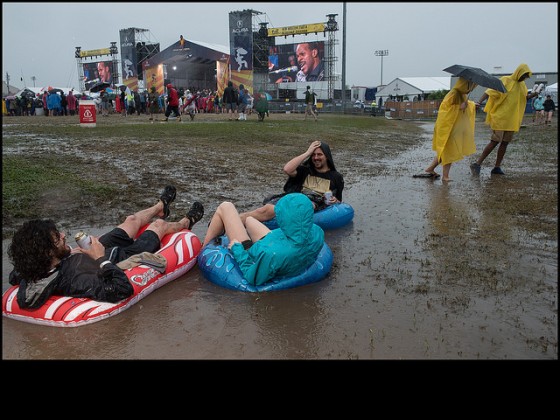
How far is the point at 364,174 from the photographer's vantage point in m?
9.84

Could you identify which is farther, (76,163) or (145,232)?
(76,163)

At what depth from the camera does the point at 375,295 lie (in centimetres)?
386

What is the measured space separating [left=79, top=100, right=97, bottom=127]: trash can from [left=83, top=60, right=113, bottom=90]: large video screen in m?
37.5

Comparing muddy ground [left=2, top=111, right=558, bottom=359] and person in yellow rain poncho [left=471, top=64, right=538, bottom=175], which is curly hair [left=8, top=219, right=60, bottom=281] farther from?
person in yellow rain poncho [left=471, top=64, right=538, bottom=175]

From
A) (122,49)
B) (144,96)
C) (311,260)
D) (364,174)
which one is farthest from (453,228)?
(122,49)

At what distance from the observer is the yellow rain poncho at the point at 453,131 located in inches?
342

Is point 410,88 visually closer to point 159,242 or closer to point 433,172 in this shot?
point 433,172

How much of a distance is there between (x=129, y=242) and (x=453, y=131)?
6.51m

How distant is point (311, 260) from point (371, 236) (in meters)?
1.70

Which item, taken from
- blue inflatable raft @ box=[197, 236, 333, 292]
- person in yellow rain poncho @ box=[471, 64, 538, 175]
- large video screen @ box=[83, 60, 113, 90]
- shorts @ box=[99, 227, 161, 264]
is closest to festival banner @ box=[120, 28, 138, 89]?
large video screen @ box=[83, 60, 113, 90]

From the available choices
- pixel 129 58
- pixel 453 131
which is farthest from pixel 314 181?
pixel 129 58

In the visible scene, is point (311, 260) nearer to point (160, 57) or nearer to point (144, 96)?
point (144, 96)

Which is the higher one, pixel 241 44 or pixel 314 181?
pixel 241 44
